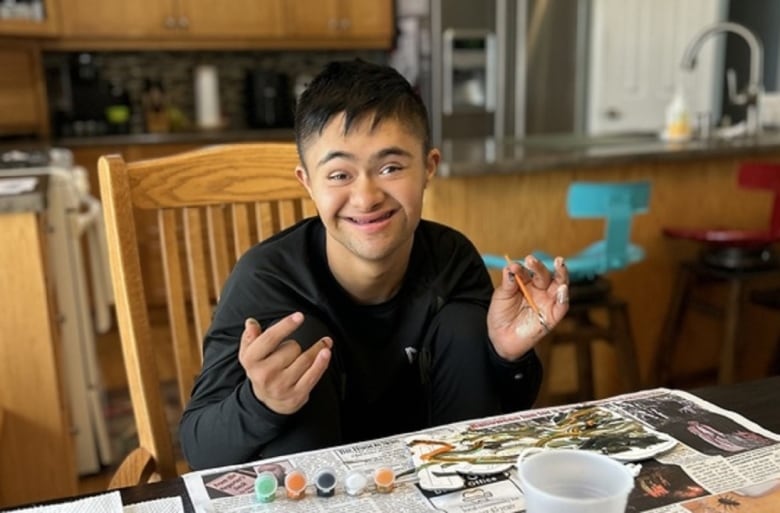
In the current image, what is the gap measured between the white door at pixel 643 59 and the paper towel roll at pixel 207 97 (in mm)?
2011

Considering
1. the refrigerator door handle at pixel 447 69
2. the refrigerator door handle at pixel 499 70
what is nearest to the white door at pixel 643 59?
the refrigerator door handle at pixel 499 70

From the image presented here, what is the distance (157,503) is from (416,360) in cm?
42

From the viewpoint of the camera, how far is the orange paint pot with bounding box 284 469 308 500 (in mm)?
745

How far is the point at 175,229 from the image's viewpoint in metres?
1.20

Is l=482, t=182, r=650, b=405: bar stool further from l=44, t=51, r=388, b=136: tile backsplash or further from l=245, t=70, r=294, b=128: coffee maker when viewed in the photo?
l=44, t=51, r=388, b=136: tile backsplash

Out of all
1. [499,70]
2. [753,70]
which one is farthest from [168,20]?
[753,70]

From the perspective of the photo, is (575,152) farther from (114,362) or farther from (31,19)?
(31,19)

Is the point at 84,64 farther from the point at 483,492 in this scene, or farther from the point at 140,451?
the point at 483,492

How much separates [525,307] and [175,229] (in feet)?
1.77

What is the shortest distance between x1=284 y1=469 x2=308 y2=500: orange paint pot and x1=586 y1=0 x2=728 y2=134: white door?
3.83m

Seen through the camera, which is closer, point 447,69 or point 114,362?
point 114,362

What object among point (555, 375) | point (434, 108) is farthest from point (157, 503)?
point (434, 108)

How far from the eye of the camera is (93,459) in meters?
2.32

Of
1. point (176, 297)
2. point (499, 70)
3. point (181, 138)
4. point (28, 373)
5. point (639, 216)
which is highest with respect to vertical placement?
point (499, 70)
